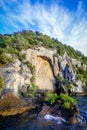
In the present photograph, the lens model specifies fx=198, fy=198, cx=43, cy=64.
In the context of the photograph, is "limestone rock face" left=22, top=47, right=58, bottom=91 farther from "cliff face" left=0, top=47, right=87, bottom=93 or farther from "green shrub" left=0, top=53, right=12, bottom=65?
"green shrub" left=0, top=53, right=12, bottom=65

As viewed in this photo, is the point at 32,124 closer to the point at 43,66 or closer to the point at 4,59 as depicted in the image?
the point at 4,59

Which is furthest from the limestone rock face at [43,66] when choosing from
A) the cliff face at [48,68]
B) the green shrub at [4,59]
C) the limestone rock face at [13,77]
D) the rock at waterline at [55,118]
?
the rock at waterline at [55,118]

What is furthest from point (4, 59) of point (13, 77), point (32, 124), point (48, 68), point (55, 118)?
point (48, 68)

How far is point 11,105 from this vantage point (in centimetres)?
3262

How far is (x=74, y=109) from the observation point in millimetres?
29750

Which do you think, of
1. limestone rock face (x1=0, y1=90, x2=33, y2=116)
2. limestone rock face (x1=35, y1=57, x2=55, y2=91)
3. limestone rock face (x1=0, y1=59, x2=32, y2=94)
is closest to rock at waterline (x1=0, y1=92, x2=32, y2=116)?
limestone rock face (x1=0, y1=90, x2=33, y2=116)

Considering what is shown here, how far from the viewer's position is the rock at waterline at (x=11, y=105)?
32.0m

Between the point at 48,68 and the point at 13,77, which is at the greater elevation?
the point at 48,68

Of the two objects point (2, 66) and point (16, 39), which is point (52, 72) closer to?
point (16, 39)

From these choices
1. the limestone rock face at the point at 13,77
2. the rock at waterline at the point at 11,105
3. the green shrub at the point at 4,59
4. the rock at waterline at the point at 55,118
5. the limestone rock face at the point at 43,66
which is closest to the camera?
the rock at waterline at the point at 55,118

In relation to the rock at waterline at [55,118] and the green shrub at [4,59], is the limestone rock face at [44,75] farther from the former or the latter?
the rock at waterline at [55,118]

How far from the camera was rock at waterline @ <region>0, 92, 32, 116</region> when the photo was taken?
32.0 m

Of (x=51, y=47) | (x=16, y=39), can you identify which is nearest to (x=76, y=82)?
(x=51, y=47)

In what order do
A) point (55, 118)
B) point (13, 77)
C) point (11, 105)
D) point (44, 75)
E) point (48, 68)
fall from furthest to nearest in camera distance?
point (48, 68), point (44, 75), point (13, 77), point (11, 105), point (55, 118)
